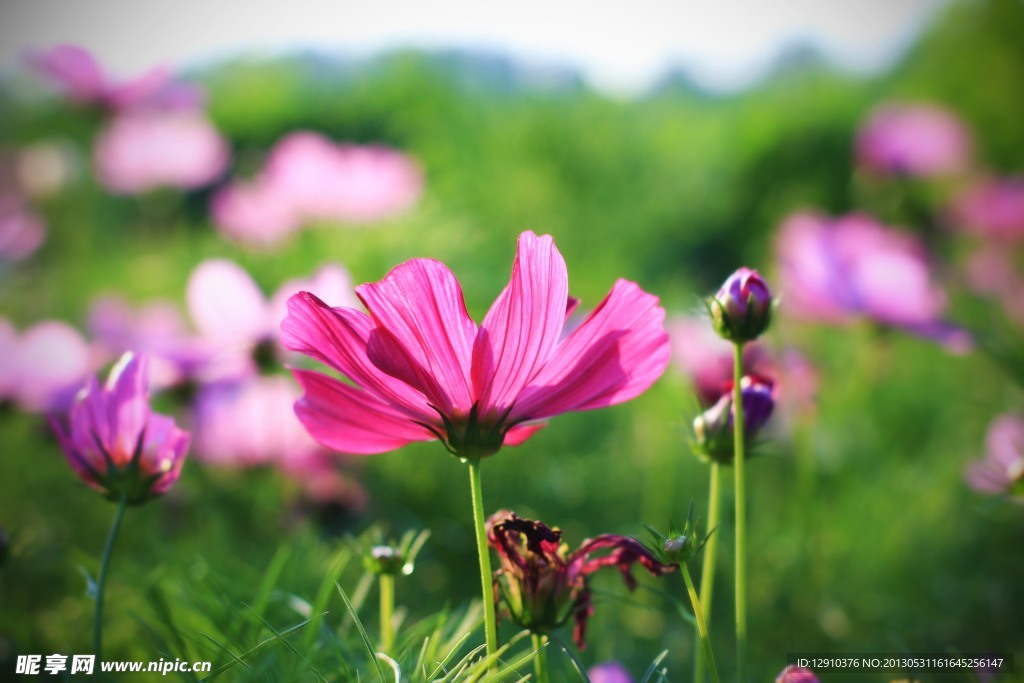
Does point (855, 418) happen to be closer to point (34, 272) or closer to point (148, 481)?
point (148, 481)

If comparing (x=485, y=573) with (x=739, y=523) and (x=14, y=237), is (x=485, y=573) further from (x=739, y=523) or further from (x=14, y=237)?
(x=14, y=237)

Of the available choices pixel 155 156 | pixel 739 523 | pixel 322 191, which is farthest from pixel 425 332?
pixel 155 156

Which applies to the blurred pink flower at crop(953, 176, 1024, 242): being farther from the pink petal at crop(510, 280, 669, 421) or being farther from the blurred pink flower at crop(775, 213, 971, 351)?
the pink petal at crop(510, 280, 669, 421)

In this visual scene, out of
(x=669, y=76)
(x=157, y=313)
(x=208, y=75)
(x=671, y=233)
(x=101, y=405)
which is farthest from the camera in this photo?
(x=208, y=75)

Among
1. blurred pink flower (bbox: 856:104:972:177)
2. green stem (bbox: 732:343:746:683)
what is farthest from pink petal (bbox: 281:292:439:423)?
blurred pink flower (bbox: 856:104:972:177)

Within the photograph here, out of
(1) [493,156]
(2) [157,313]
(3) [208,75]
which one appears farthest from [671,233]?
(3) [208,75]

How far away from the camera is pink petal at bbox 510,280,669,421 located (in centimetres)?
27

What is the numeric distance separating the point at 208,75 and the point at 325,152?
1.79 meters

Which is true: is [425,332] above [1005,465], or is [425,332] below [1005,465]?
above

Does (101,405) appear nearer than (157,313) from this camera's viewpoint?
Yes

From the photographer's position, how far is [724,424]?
1.09 ft

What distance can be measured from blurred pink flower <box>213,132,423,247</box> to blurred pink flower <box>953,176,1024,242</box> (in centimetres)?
117

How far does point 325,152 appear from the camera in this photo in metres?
0.98

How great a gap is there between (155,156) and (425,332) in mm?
1128
